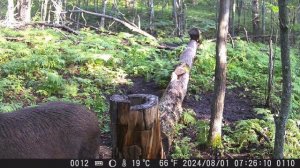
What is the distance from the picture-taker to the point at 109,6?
3866 cm

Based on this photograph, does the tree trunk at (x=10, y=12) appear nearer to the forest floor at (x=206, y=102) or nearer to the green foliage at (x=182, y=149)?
the forest floor at (x=206, y=102)

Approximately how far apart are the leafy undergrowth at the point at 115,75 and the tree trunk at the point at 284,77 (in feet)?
3.85

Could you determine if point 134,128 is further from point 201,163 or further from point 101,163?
point 201,163

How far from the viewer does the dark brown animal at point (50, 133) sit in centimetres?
437

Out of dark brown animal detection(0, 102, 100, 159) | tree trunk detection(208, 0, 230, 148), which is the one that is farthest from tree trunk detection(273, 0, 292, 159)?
dark brown animal detection(0, 102, 100, 159)

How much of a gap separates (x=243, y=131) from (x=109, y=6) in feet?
108

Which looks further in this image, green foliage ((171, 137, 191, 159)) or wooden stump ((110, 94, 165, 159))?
green foliage ((171, 137, 191, 159))

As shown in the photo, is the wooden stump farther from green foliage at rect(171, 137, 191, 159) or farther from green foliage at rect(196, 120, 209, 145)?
green foliage at rect(196, 120, 209, 145)

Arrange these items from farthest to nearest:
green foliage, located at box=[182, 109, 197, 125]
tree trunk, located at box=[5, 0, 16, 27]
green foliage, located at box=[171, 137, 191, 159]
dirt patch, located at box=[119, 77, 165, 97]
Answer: tree trunk, located at box=[5, 0, 16, 27]
dirt patch, located at box=[119, 77, 165, 97]
green foliage, located at box=[182, 109, 197, 125]
green foliage, located at box=[171, 137, 191, 159]

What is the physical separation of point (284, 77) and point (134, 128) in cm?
227

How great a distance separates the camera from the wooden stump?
4.55 metres

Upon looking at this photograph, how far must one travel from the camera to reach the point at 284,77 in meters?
5.42

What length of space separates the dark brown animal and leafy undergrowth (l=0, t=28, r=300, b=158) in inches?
83.3

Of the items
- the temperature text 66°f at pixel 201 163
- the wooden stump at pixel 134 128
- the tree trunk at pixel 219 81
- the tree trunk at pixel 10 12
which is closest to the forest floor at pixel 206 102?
the tree trunk at pixel 219 81
